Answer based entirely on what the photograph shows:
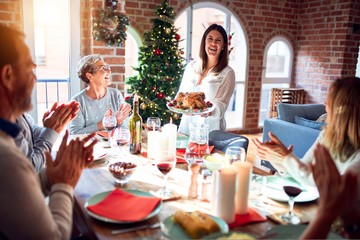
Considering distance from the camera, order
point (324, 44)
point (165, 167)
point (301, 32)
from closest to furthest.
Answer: point (165, 167) → point (324, 44) → point (301, 32)

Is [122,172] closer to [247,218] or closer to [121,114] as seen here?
[247,218]

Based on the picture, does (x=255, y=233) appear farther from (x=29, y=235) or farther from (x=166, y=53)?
(x=166, y=53)

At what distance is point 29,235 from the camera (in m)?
0.88

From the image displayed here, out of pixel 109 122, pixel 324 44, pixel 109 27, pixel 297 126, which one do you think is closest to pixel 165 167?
pixel 109 122

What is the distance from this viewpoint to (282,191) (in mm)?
1425

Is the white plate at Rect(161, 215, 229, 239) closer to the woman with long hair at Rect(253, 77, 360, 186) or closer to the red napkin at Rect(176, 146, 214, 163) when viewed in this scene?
the woman with long hair at Rect(253, 77, 360, 186)

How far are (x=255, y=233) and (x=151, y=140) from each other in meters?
0.82

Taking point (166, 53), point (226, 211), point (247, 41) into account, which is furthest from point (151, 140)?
point (247, 41)

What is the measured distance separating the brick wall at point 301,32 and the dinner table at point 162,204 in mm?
3544

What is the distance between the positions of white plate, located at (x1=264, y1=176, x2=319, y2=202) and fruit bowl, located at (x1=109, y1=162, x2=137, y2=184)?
1.87 ft

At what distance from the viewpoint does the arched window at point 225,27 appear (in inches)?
209

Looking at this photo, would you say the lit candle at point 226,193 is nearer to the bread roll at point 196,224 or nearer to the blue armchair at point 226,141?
the bread roll at point 196,224

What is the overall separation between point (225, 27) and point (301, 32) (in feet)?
5.14

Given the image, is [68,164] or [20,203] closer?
[20,203]
